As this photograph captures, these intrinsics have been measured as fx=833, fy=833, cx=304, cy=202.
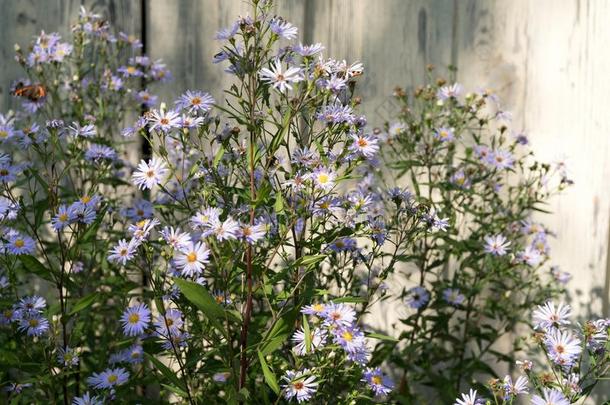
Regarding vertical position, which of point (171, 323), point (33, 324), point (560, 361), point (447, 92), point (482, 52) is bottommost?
point (560, 361)

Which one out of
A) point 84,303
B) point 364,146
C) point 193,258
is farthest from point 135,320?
point 364,146

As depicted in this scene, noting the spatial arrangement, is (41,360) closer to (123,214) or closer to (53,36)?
(123,214)

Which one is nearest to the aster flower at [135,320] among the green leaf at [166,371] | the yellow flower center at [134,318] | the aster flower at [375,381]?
the yellow flower center at [134,318]

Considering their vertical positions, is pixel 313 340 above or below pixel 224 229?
below

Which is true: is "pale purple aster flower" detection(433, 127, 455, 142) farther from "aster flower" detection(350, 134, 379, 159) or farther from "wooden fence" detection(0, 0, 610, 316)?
"aster flower" detection(350, 134, 379, 159)

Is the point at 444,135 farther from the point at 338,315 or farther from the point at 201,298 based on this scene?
the point at 201,298

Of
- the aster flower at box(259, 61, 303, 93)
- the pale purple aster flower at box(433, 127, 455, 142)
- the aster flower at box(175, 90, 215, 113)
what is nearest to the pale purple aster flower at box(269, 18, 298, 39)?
the aster flower at box(259, 61, 303, 93)

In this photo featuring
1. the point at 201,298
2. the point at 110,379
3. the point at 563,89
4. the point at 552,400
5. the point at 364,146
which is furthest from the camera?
the point at 563,89

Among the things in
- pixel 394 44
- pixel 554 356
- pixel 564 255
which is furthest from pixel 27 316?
pixel 564 255

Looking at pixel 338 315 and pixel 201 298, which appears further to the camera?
pixel 338 315
